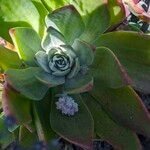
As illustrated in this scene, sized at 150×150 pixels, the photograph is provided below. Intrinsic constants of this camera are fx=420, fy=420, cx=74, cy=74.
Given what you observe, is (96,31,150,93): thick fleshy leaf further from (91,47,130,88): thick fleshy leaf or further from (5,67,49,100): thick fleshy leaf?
(5,67,49,100): thick fleshy leaf

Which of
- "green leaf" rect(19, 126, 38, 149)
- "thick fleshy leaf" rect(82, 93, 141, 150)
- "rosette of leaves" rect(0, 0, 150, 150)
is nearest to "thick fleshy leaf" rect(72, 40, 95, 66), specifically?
"rosette of leaves" rect(0, 0, 150, 150)

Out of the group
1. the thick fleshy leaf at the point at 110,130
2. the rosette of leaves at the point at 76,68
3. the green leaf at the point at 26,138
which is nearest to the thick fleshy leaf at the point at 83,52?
the rosette of leaves at the point at 76,68

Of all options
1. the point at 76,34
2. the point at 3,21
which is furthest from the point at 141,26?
the point at 3,21

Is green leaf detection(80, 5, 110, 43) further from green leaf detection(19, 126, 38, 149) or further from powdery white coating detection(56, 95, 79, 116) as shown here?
green leaf detection(19, 126, 38, 149)

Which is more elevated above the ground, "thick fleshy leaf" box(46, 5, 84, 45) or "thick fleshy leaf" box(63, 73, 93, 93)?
"thick fleshy leaf" box(46, 5, 84, 45)

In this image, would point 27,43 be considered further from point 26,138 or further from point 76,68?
point 26,138

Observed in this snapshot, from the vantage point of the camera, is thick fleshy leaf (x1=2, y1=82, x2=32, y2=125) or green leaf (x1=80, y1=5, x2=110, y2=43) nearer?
thick fleshy leaf (x1=2, y1=82, x2=32, y2=125)

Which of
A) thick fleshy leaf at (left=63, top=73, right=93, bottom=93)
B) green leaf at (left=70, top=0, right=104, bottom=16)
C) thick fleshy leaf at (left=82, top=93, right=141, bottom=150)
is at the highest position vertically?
green leaf at (left=70, top=0, right=104, bottom=16)
